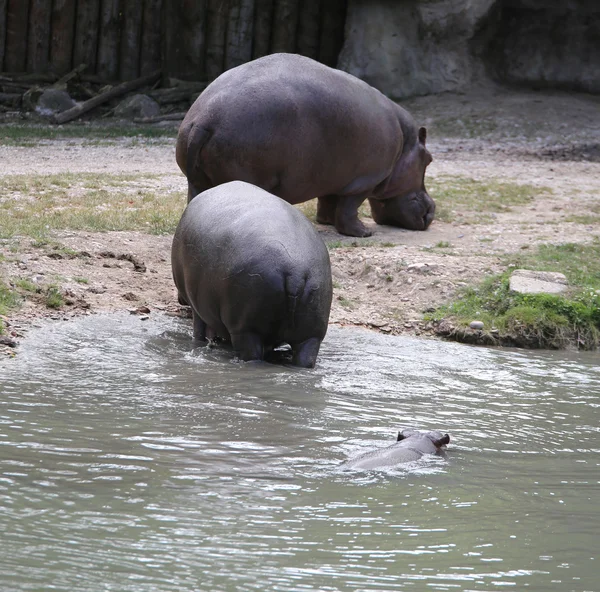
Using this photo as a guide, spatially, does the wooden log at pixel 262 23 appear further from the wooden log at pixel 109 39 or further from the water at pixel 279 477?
the water at pixel 279 477

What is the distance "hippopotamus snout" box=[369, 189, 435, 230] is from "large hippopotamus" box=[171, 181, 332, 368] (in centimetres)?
386

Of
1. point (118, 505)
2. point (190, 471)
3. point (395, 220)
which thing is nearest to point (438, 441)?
point (190, 471)

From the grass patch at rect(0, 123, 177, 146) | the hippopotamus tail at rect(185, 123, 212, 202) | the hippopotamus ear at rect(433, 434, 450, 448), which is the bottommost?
the grass patch at rect(0, 123, 177, 146)

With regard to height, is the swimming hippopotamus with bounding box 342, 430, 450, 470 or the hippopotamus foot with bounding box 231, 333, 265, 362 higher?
the swimming hippopotamus with bounding box 342, 430, 450, 470

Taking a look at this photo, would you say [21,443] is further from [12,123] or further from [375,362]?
[12,123]

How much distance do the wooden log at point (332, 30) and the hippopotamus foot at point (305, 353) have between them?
11960 millimetres

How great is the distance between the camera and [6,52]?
655 inches

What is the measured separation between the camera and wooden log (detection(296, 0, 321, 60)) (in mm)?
16453

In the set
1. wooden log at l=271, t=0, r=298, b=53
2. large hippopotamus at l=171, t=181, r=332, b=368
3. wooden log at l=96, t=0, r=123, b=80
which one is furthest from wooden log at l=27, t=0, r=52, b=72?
large hippopotamus at l=171, t=181, r=332, b=368

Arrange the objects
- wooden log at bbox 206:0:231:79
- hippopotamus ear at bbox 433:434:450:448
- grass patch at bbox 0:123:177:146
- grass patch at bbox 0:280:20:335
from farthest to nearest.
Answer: wooden log at bbox 206:0:231:79, grass patch at bbox 0:123:177:146, grass patch at bbox 0:280:20:335, hippopotamus ear at bbox 433:434:450:448

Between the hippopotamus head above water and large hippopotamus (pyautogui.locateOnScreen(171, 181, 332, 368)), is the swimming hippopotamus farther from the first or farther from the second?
the hippopotamus head above water

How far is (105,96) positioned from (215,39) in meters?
1.92

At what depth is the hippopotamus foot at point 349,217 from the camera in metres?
8.94

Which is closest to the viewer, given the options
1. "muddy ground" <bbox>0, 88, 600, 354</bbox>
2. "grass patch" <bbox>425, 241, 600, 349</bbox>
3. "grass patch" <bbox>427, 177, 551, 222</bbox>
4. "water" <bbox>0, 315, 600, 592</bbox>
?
"water" <bbox>0, 315, 600, 592</bbox>
